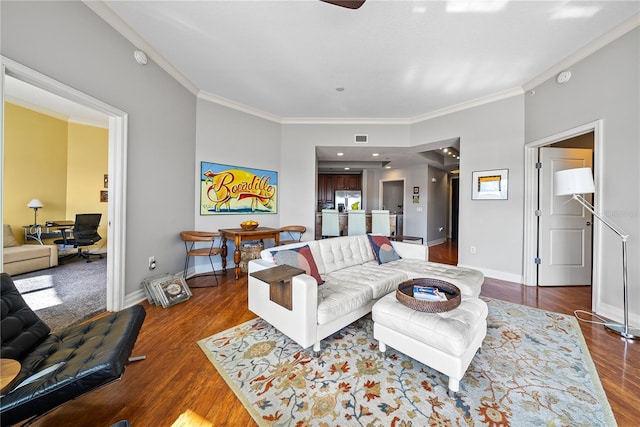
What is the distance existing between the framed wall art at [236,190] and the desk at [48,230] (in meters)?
3.00

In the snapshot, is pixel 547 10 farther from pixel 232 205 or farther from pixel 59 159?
pixel 59 159

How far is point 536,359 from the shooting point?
1806mm

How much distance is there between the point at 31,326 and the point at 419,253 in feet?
11.9

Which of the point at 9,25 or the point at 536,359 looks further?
the point at 536,359

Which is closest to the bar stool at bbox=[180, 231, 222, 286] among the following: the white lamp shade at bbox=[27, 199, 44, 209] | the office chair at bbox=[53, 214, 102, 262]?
the office chair at bbox=[53, 214, 102, 262]

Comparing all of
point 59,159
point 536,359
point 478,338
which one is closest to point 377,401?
point 478,338

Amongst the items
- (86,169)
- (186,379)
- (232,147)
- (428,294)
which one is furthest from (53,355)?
(86,169)

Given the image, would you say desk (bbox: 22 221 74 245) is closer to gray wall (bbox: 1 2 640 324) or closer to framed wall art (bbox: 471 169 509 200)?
gray wall (bbox: 1 2 640 324)

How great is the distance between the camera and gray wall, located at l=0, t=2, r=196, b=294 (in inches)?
71.5

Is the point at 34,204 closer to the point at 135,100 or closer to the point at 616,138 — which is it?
the point at 135,100

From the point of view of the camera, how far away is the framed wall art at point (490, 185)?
12.3ft

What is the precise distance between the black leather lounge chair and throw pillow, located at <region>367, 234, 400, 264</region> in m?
2.53

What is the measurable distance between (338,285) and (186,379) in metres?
1.34

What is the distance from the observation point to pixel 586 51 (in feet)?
8.73
